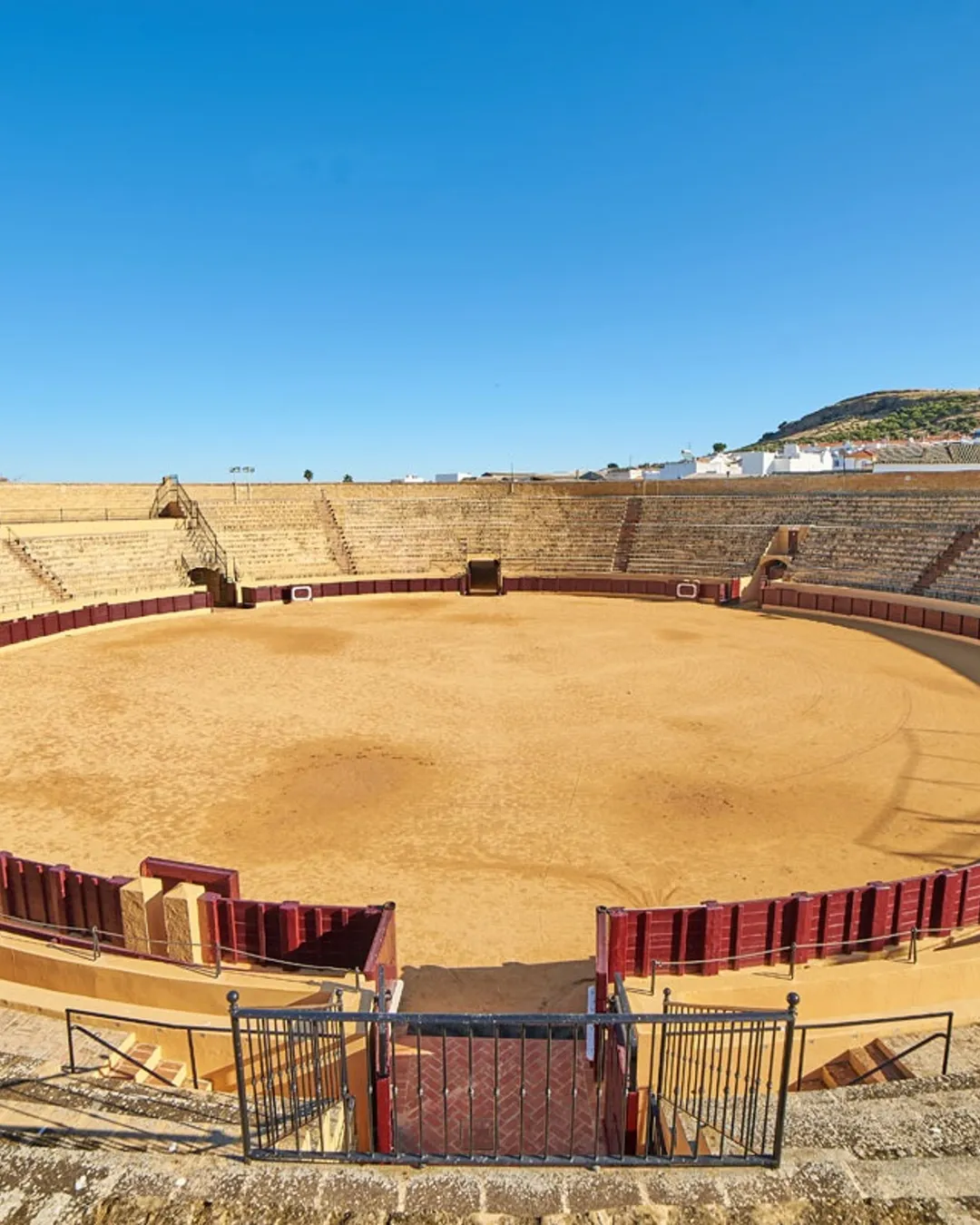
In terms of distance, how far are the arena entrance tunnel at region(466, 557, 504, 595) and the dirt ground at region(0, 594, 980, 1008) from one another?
16.1 meters

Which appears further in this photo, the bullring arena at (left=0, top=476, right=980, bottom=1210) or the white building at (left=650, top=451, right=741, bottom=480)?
the white building at (left=650, top=451, right=741, bottom=480)

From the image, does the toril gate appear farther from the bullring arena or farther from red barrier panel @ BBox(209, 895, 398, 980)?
red barrier panel @ BBox(209, 895, 398, 980)

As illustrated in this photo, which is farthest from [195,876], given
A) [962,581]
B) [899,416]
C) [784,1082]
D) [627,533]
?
[899,416]

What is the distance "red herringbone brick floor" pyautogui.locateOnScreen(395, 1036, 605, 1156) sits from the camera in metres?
7.34

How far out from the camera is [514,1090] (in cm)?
805

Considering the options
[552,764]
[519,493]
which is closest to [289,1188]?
[552,764]

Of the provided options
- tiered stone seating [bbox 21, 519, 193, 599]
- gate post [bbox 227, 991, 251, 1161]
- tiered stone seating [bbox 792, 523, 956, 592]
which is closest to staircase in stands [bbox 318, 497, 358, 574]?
tiered stone seating [bbox 21, 519, 193, 599]

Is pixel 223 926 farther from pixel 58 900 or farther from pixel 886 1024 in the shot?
pixel 886 1024

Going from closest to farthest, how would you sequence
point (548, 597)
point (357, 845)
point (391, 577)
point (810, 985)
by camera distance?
point (810, 985), point (357, 845), point (548, 597), point (391, 577)

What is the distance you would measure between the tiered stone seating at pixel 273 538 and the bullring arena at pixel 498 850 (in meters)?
8.44

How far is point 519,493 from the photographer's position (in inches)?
2263

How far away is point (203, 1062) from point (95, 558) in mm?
38201

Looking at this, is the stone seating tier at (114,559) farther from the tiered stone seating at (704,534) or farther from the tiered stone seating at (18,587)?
the tiered stone seating at (704,534)

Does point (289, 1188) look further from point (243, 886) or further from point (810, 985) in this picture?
point (243, 886)
